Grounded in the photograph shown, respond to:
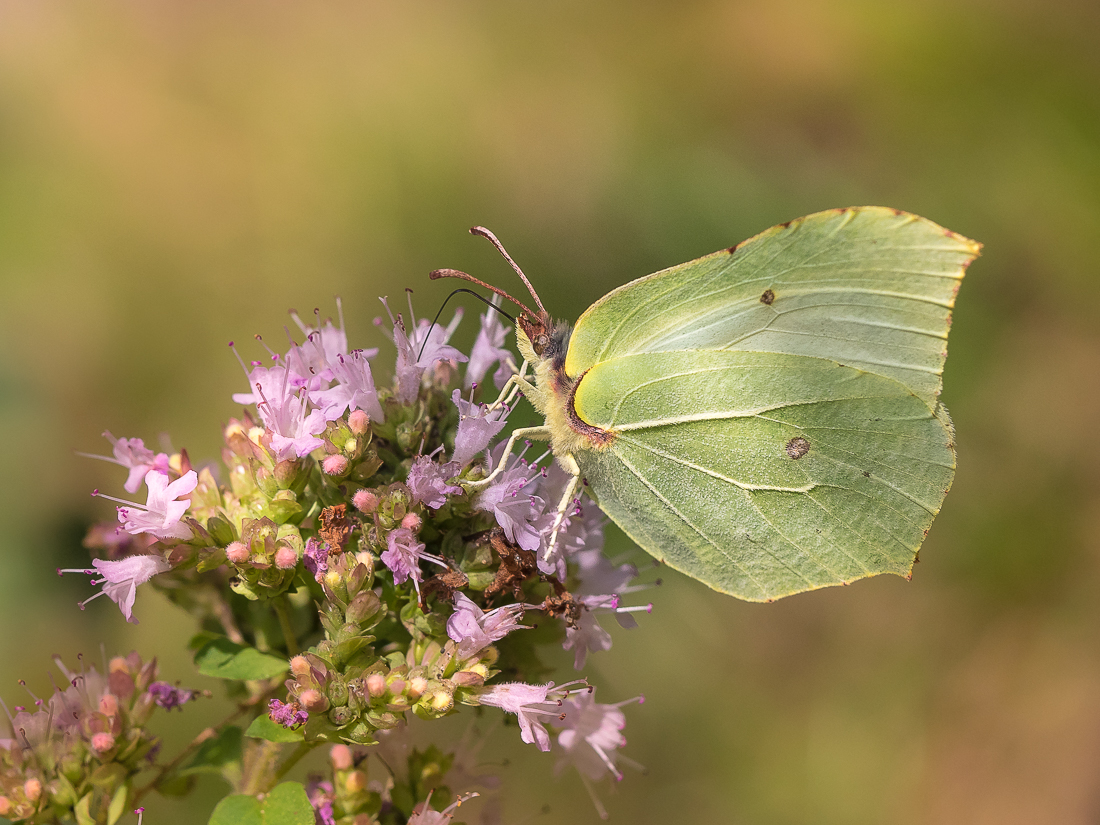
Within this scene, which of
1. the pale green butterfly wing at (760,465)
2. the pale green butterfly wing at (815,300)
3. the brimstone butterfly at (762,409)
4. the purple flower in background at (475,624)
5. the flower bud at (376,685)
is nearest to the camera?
the flower bud at (376,685)

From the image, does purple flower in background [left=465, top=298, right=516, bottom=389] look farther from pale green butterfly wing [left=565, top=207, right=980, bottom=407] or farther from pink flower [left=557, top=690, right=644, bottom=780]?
pink flower [left=557, top=690, right=644, bottom=780]

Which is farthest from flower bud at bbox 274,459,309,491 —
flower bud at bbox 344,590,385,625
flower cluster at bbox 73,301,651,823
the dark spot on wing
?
the dark spot on wing

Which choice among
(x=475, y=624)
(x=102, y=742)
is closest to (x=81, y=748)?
(x=102, y=742)

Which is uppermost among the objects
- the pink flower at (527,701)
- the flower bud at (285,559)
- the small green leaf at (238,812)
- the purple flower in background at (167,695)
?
the flower bud at (285,559)

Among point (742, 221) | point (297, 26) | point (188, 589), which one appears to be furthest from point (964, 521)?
point (297, 26)

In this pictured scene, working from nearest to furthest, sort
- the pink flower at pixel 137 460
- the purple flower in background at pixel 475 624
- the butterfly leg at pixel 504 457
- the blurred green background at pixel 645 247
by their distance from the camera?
1. the purple flower in background at pixel 475 624
2. the butterfly leg at pixel 504 457
3. the pink flower at pixel 137 460
4. the blurred green background at pixel 645 247

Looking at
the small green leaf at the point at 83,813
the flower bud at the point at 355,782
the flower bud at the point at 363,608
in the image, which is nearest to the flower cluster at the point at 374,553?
the flower bud at the point at 363,608

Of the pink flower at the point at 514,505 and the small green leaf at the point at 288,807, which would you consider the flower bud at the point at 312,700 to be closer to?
the small green leaf at the point at 288,807
